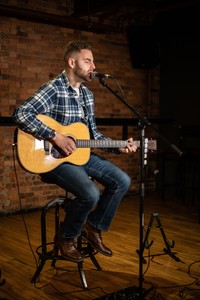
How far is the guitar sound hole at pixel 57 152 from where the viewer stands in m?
3.04

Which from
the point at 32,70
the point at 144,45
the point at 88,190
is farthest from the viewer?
the point at 144,45

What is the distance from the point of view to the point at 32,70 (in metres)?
5.64

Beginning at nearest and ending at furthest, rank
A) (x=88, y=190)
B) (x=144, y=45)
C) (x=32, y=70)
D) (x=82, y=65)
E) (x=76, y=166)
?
(x=88, y=190)
(x=76, y=166)
(x=82, y=65)
(x=32, y=70)
(x=144, y=45)

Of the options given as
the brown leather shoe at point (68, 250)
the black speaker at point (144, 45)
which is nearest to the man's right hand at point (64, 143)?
the brown leather shoe at point (68, 250)

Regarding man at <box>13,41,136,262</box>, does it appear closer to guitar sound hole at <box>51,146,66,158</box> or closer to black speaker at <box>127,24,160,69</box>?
guitar sound hole at <box>51,146,66,158</box>

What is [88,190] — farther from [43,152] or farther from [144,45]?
[144,45]

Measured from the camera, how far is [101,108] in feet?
21.4

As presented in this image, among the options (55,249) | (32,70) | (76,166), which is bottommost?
(55,249)

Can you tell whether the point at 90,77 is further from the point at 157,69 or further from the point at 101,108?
the point at 157,69

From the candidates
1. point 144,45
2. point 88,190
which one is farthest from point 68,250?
point 144,45

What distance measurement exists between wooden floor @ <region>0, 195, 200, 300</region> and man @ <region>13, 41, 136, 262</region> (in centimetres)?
27

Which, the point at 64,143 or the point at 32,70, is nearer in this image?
the point at 64,143

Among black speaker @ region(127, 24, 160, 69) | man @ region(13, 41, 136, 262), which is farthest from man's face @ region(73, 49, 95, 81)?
black speaker @ region(127, 24, 160, 69)

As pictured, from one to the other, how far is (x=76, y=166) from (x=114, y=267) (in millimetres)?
987
